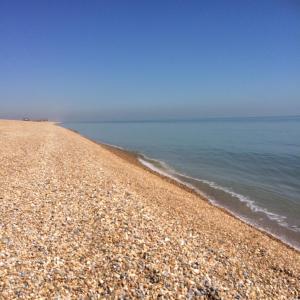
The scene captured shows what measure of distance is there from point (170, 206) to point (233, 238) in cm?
287

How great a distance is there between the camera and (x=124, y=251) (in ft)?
22.9

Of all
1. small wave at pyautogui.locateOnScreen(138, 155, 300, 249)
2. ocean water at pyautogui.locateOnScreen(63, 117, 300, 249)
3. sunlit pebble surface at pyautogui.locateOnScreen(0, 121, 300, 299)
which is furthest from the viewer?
ocean water at pyautogui.locateOnScreen(63, 117, 300, 249)

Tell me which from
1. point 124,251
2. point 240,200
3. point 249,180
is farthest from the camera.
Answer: point 249,180

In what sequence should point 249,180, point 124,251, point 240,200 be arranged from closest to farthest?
point 124,251 → point 240,200 → point 249,180

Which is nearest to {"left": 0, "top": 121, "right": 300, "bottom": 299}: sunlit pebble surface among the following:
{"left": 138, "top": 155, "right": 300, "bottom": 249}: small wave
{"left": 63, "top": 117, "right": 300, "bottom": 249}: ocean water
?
{"left": 138, "top": 155, "right": 300, "bottom": 249}: small wave

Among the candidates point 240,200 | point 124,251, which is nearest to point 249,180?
point 240,200

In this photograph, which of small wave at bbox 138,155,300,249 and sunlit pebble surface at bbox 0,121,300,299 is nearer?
sunlit pebble surface at bbox 0,121,300,299

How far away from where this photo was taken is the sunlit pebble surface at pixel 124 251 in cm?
586

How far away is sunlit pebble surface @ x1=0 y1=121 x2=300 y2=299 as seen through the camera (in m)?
5.86

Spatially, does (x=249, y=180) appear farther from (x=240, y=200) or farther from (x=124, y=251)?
(x=124, y=251)

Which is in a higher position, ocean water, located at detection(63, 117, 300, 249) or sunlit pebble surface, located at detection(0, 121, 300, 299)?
sunlit pebble surface, located at detection(0, 121, 300, 299)

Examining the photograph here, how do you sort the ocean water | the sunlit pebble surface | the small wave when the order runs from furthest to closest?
the ocean water
the small wave
the sunlit pebble surface

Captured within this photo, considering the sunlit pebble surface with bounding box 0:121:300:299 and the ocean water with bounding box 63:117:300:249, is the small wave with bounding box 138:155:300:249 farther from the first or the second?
the sunlit pebble surface with bounding box 0:121:300:299

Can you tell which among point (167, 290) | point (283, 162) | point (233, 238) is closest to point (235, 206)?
point (233, 238)
